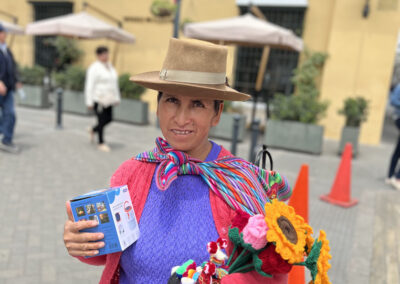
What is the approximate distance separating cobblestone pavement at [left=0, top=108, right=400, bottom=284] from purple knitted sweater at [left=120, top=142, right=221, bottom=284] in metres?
1.93

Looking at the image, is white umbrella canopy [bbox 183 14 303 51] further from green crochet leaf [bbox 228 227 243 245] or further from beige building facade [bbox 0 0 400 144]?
green crochet leaf [bbox 228 227 243 245]

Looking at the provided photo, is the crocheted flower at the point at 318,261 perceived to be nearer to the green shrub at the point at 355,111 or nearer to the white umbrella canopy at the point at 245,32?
the white umbrella canopy at the point at 245,32

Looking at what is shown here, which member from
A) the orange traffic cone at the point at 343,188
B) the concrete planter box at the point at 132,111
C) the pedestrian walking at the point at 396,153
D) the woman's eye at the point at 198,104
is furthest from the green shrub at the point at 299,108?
the woman's eye at the point at 198,104

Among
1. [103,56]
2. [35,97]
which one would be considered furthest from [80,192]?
[35,97]

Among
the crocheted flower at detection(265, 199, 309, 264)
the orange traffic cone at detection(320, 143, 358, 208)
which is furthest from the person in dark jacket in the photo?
the crocheted flower at detection(265, 199, 309, 264)

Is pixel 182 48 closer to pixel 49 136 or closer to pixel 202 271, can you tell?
pixel 202 271

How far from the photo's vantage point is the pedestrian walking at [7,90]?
234 inches

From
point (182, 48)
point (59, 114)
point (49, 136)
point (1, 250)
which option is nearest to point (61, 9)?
point (59, 114)

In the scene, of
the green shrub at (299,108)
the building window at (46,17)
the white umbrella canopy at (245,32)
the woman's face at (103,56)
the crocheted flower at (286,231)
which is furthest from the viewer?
the building window at (46,17)

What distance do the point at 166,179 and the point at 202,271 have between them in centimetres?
36

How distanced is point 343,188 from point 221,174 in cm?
439

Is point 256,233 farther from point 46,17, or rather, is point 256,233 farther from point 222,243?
point 46,17

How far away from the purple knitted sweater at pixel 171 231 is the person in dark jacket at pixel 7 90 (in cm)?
525

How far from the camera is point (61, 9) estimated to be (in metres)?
14.8
